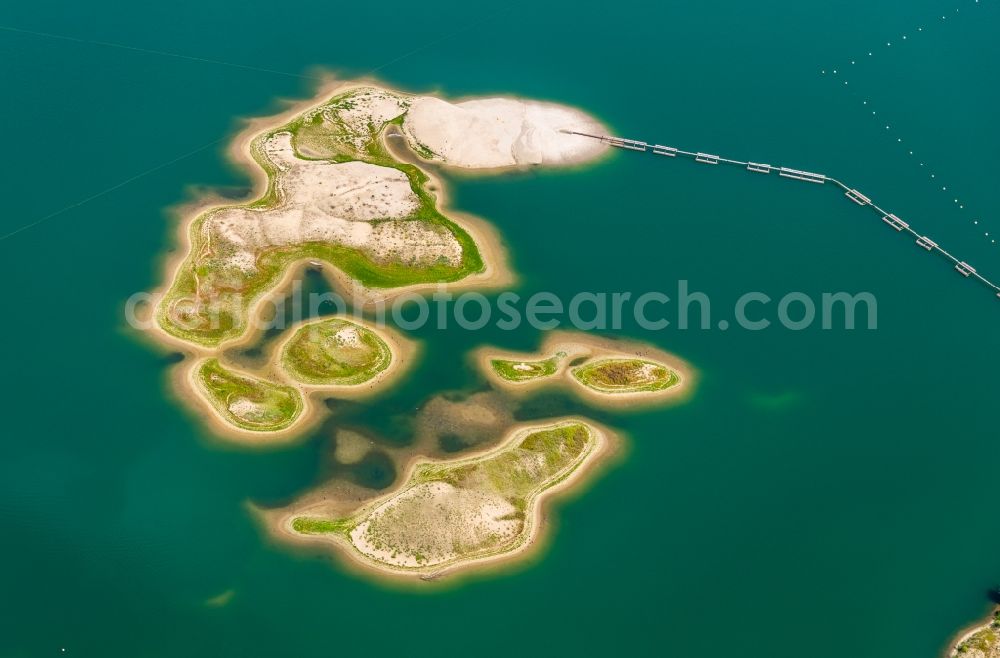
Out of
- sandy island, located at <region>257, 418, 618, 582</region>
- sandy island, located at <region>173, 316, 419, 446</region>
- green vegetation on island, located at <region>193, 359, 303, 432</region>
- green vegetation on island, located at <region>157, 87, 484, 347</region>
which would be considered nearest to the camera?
sandy island, located at <region>257, 418, 618, 582</region>

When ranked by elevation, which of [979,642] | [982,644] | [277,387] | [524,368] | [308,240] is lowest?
[982,644]

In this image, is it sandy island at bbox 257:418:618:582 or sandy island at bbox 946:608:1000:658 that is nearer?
sandy island at bbox 946:608:1000:658

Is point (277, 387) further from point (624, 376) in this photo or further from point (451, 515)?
point (624, 376)

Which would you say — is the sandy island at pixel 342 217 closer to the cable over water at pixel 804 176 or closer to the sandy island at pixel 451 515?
the cable over water at pixel 804 176

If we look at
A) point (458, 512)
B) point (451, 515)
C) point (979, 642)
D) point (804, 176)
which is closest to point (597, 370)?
point (458, 512)

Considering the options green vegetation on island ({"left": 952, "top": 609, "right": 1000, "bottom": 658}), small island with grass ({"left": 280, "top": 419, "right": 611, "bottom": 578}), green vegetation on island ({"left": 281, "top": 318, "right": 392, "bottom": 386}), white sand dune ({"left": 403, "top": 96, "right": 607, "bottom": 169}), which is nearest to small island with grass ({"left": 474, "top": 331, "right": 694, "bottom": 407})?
small island with grass ({"left": 280, "top": 419, "right": 611, "bottom": 578})

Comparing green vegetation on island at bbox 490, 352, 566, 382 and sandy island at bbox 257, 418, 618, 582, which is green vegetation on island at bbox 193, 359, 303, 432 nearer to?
sandy island at bbox 257, 418, 618, 582

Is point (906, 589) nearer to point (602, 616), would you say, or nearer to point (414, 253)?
point (602, 616)
